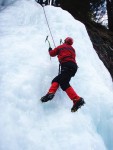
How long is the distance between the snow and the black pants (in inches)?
15.0

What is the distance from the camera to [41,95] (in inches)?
255

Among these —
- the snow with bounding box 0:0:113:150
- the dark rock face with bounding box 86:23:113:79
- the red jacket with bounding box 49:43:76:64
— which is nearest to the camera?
the snow with bounding box 0:0:113:150

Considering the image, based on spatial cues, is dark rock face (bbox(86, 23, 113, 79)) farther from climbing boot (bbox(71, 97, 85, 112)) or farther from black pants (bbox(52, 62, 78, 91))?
climbing boot (bbox(71, 97, 85, 112))

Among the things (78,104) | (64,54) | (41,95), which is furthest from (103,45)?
(78,104)

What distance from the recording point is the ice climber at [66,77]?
19.8ft

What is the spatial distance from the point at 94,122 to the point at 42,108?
1.18 m

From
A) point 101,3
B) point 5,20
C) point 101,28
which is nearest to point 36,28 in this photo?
point 5,20

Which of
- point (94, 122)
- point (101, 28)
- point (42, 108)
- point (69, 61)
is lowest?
point (101, 28)

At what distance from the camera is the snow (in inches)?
225

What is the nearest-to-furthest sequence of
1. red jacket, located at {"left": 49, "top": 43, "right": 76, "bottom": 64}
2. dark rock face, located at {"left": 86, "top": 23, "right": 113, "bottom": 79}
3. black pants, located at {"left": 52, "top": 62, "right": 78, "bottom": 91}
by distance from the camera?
black pants, located at {"left": 52, "top": 62, "right": 78, "bottom": 91} → red jacket, located at {"left": 49, "top": 43, "right": 76, "bottom": 64} → dark rock face, located at {"left": 86, "top": 23, "right": 113, "bottom": 79}

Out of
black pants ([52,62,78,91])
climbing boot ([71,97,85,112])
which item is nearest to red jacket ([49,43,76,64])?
black pants ([52,62,78,91])

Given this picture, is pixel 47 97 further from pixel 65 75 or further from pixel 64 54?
pixel 64 54

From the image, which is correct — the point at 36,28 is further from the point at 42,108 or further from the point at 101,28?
the point at 101,28

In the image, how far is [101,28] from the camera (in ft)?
43.5
